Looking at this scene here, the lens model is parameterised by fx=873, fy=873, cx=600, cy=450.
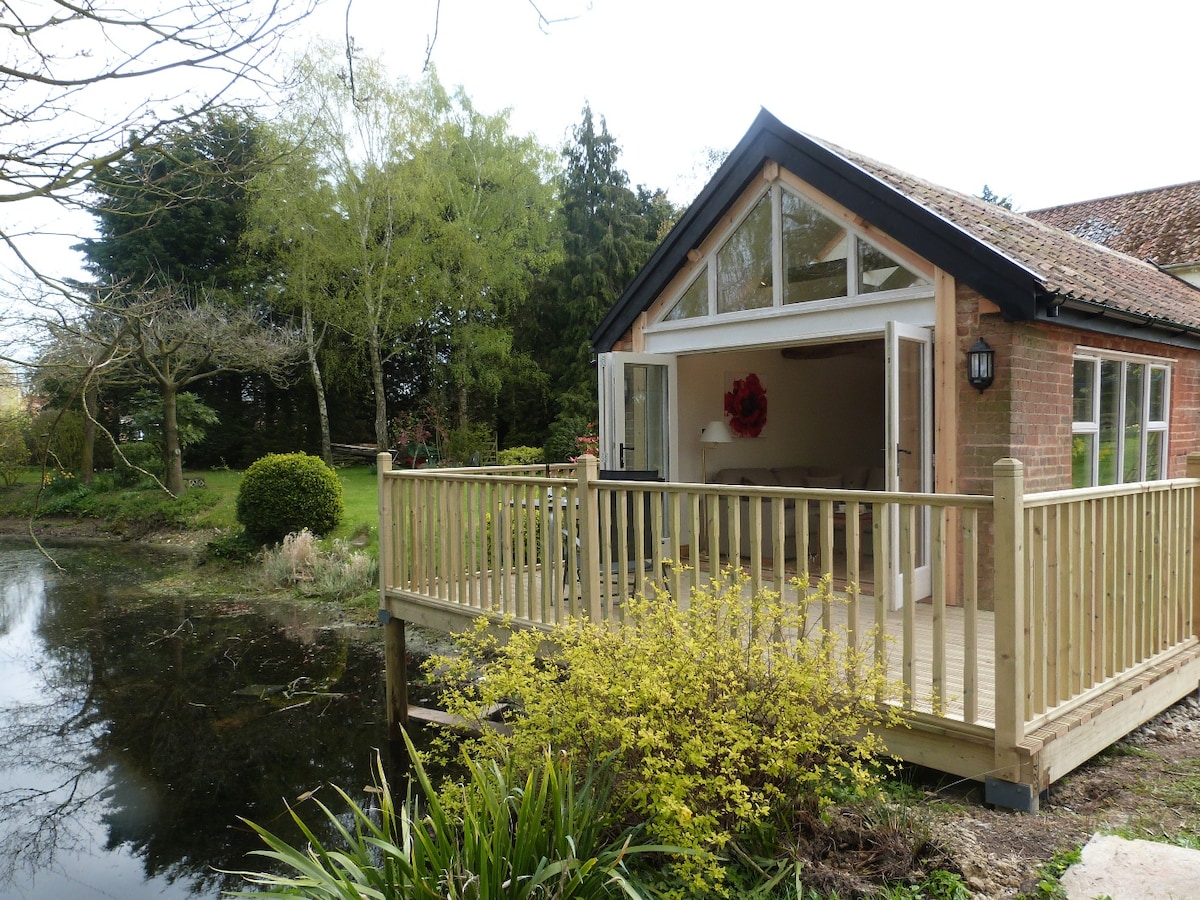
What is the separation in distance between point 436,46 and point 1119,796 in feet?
13.6

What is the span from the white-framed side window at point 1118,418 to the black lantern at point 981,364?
1.19 m

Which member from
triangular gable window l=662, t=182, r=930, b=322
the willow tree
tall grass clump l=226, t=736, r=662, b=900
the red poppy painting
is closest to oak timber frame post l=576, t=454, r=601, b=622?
tall grass clump l=226, t=736, r=662, b=900

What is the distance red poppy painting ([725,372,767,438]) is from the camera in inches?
354

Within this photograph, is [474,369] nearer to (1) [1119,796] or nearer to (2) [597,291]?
(2) [597,291]

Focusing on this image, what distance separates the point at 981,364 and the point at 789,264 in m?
1.75

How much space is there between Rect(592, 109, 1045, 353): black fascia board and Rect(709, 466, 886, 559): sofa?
1.99 m

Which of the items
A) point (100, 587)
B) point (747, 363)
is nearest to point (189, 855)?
point (747, 363)

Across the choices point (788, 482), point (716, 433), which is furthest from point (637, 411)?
point (788, 482)

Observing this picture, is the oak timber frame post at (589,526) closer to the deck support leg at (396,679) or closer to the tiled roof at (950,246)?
the deck support leg at (396,679)

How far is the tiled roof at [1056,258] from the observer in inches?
237

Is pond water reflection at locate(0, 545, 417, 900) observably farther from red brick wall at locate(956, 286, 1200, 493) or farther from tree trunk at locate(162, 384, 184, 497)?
tree trunk at locate(162, 384, 184, 497)

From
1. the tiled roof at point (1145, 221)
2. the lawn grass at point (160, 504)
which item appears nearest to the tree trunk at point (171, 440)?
the lawn grass at point (160, 504)

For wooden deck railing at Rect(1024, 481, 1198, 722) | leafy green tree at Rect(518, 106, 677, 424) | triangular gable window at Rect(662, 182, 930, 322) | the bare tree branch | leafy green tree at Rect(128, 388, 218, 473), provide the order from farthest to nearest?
leafy green tree at Rect(518, 106, 677, 424), leafy green tree at Rect(128, 388, 218, 473), triangular gable window at Rect(662, 182, 930, 322), wooden deck railing at Rect(1024, 481, 1198, 722), the bare tree branch

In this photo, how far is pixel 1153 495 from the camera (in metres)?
4.61
